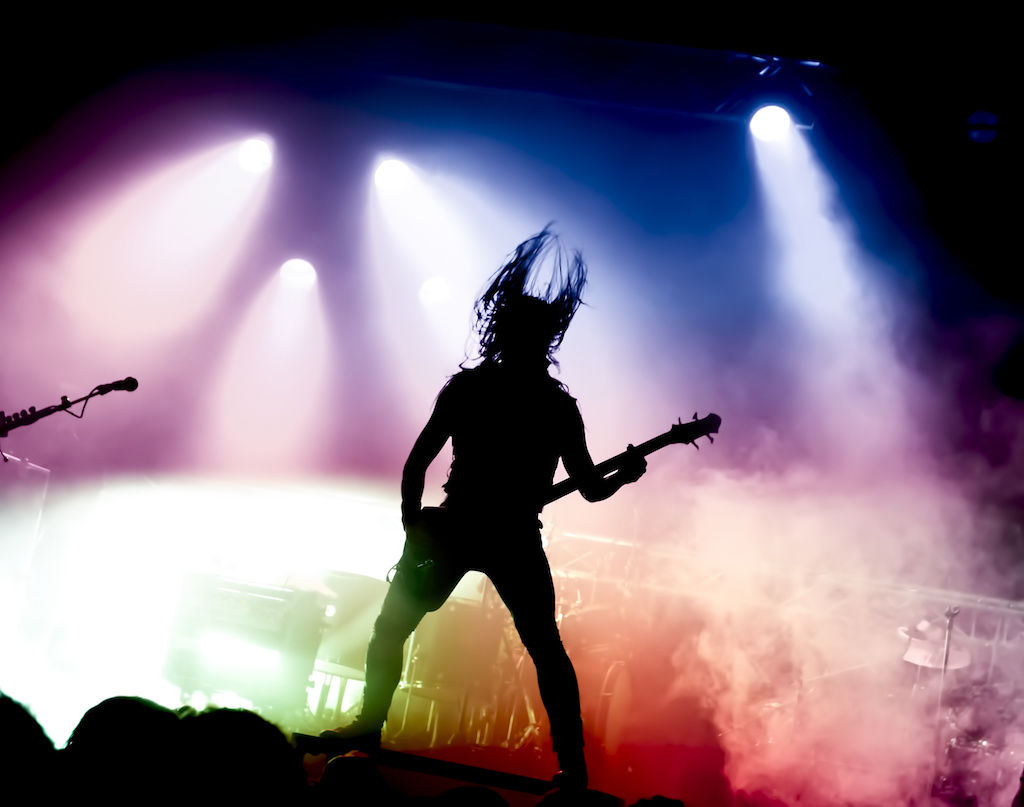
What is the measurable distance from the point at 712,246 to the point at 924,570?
498 centimetres

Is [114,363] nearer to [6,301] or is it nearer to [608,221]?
[6,301]

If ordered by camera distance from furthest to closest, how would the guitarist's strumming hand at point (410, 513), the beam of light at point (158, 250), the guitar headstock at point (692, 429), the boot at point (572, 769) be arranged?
the beam of light at point (158, 250), the guitar headstock at point (692, 429), the guitarist's strumming hand at point (410, 513), the boot at point (572, 769)

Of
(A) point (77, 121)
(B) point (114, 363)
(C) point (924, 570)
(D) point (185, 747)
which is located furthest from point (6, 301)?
(C) point (924, 570)

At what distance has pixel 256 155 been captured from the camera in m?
10.5

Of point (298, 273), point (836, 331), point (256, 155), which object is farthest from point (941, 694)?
point (256, 155)

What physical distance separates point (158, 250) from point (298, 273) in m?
1.98

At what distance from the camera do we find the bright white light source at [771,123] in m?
8.61

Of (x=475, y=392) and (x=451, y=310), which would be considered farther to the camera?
(x=451, y=310)

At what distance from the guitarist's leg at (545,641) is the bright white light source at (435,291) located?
8369 mm

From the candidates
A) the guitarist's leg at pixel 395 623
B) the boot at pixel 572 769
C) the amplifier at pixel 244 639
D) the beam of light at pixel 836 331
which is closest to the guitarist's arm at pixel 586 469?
the guitarist's leg at pixel 395 623

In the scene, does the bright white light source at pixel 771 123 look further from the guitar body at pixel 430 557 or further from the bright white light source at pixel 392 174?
the guitar body at pixel 430 557

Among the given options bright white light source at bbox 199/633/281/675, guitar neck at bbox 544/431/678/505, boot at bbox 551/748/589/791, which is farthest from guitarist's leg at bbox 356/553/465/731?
bright white light source at bbox 199/633/281/675

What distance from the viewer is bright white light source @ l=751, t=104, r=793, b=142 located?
8.61m

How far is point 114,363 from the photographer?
10.2 metres
